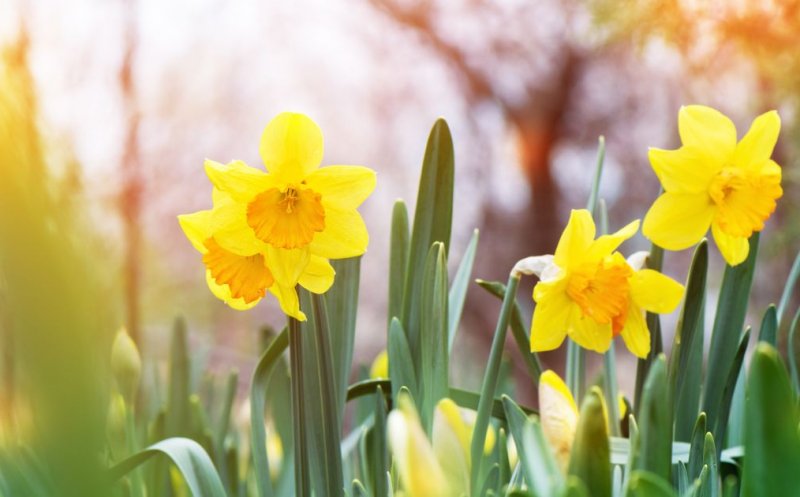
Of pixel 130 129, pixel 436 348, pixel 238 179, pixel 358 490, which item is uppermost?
pixel 130 129

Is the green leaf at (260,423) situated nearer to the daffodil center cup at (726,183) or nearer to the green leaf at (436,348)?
the green leaf at (436,348)

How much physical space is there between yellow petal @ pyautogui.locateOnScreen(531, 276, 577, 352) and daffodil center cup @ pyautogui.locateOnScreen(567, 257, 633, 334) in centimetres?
1

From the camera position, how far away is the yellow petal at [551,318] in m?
0.55

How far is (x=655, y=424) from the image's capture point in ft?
1.08

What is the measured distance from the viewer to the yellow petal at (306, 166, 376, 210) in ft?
1.61

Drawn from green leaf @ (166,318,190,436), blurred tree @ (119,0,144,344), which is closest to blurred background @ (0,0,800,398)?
blurred tree @ (119,0,144,344)

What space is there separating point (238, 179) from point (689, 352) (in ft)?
1.22

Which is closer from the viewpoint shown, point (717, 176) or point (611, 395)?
point (717, 176)

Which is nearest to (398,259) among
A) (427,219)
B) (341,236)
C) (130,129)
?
(427,219)

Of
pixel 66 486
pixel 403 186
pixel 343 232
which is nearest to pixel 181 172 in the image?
pixel 403 186

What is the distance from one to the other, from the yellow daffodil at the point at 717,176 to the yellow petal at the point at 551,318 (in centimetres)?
9

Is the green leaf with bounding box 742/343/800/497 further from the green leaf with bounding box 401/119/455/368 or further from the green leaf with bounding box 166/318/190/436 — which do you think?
the green leaf with bounding box 166/318/190/436

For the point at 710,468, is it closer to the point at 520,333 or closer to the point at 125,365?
the point at 520,333

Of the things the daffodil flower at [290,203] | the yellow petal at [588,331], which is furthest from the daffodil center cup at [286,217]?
the yellow petal at [588,331]
